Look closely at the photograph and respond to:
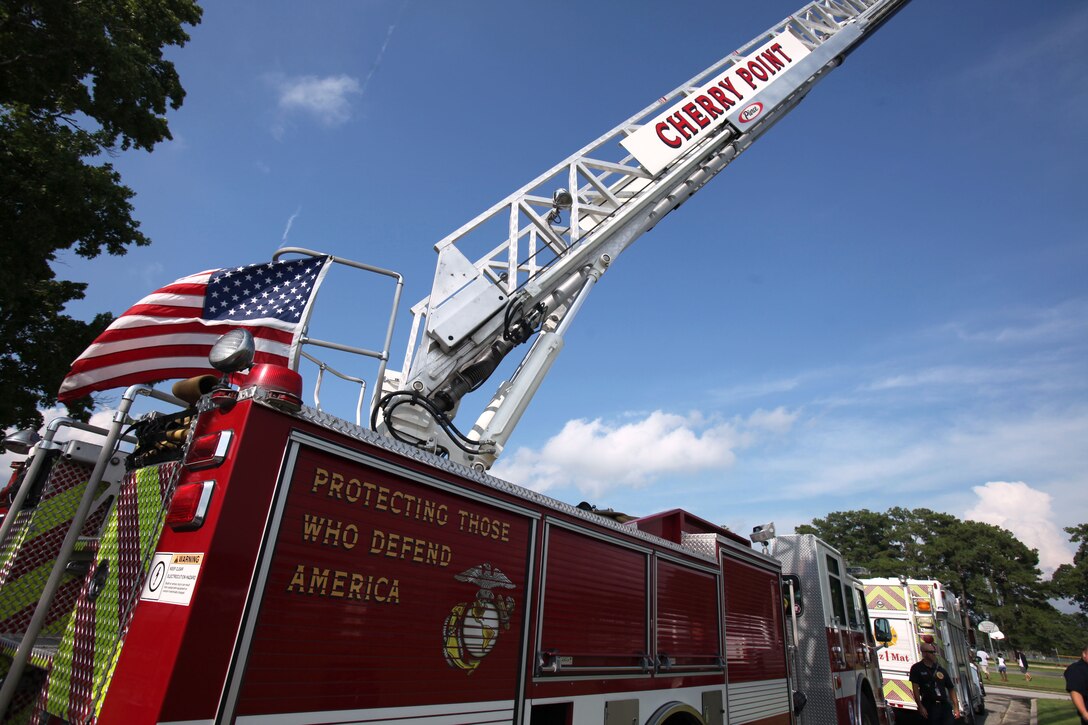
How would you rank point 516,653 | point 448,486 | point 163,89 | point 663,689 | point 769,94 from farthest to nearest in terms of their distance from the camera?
1. point 163,89
2. point 769,94
3. point 663,689
4. point 516,653
5. point 448,486

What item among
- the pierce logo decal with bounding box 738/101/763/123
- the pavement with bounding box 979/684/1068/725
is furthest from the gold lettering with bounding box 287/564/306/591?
the pavement with bounding box 979/684/1068/725

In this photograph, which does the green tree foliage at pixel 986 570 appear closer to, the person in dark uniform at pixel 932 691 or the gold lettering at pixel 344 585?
the person in dark uniform at pixel 932 691

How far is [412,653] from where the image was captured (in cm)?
297

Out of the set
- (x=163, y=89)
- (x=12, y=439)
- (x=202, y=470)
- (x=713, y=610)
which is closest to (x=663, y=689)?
(x=713, y=610)

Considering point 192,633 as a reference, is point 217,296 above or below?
above

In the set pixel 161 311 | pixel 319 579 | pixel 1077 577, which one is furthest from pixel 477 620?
pixel 1077 577

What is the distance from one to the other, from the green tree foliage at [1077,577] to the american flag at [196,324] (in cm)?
8807

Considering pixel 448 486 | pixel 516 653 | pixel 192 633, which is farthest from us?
pixel 516 653

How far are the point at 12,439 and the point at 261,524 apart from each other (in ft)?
8.46

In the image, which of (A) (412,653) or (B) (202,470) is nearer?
(B) (202,470)

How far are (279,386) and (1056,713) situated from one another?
21808mm

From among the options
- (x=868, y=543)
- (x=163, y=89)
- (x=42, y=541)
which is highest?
(x=868, y=543)

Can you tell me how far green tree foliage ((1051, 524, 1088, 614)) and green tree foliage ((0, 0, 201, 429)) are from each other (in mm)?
88648

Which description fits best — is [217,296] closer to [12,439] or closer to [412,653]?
[12,439]
